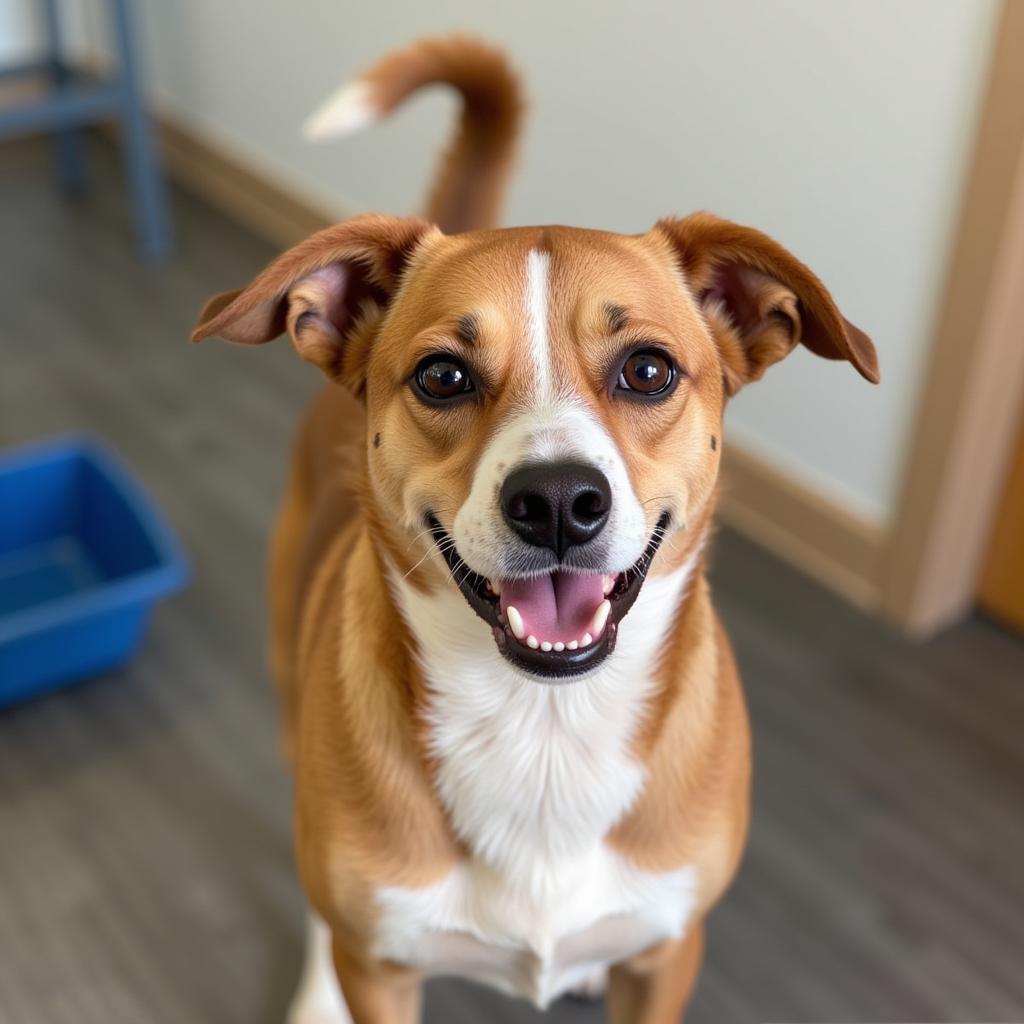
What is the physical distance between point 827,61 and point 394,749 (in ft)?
4.75

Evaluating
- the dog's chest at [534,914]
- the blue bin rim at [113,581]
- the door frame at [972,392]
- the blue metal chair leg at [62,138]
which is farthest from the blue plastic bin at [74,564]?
the blue metal chair leg at [62,138]

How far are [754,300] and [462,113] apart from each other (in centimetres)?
68

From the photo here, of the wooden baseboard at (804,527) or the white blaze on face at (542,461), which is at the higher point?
the white blaze on face at (542,461)

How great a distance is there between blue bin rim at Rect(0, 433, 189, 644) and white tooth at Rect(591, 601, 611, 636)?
3.76 feet

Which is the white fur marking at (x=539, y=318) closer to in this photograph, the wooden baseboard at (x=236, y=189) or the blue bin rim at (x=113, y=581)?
the blue bin rim at (x=113, y=581)

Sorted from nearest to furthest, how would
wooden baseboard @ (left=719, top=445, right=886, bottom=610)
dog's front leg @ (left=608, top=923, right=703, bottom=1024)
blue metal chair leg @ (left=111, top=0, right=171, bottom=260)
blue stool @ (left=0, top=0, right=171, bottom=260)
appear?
dog's front leg @ (left=608, top=923, right=703, bottom=1024) < wooden baseboard @ (left=719, top=445, right=886, bottom=610) < blue stool @ (left=0, top=0, right=171, bottom=260) < blue metal chair leg @ (left=111, top=0, right=171, bottom=260)

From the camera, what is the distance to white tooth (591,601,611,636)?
41.1 inches

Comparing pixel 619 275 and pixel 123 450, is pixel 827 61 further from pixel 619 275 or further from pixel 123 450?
pixel 123 450

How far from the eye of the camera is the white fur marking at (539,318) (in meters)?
1.03

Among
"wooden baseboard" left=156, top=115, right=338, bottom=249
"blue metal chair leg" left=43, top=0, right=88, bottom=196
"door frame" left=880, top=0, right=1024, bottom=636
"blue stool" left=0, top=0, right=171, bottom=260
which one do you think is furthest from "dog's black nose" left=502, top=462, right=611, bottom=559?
"blue metal chair leg" left=43, top=0, right=88, bottom=196

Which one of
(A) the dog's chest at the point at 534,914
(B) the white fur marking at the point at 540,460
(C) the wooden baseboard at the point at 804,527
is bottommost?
(C) the wooden baseboard at the point at 804,527

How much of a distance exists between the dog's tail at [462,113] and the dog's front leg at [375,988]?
0.93 m

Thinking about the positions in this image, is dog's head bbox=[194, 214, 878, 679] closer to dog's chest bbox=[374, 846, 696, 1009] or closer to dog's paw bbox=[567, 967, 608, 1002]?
dog's chest bbox=[374, 846, 696, 1009]

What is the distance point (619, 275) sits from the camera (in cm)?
108
